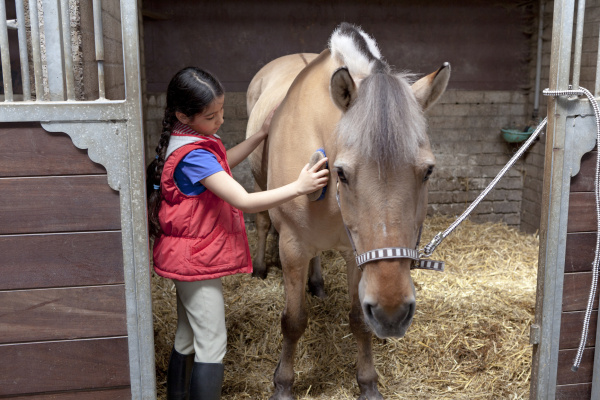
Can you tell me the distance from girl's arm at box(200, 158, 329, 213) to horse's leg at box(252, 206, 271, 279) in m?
1.93

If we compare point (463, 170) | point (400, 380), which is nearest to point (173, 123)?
point (400, 380)

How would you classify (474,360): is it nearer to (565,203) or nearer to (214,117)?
(565,203)

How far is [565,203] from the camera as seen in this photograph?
1.88 m

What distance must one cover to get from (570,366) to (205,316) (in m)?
1.37

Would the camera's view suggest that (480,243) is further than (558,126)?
Yes

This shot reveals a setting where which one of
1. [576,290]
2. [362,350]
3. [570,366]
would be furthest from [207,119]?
[570,366]

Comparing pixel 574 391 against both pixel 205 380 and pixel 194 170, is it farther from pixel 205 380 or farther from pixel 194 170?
pixel 194 170

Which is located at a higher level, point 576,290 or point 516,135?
point 516,135

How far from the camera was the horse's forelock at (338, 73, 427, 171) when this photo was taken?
149cm

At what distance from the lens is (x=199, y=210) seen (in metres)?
1.82

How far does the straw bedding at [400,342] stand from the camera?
96.3 inches

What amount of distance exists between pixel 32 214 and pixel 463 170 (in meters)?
4.18

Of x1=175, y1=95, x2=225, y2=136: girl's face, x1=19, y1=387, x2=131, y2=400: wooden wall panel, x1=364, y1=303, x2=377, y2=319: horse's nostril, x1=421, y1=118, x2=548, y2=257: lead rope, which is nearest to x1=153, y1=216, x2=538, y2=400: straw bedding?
x1=19, y1=387, x2=131, y2=400: wooden wall panel

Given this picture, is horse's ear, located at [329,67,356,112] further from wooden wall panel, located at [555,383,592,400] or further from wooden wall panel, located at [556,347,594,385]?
wooden wall panel, located at [555,383,592,400]
